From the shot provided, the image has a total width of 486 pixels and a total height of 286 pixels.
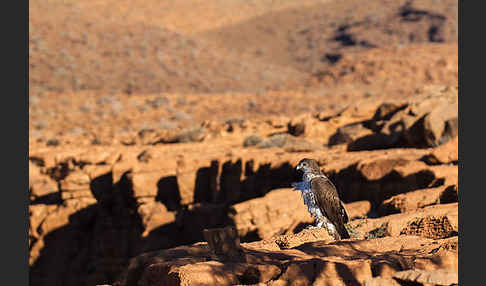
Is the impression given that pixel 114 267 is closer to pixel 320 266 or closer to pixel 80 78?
pixel 320 266

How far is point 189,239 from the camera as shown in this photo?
13.6m

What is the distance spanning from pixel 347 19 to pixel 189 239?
5599 centimetres

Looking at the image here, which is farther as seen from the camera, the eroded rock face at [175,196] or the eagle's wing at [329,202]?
the eroded rock face at [175,196]

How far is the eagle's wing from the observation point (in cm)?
694

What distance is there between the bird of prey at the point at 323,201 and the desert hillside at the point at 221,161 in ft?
0.58

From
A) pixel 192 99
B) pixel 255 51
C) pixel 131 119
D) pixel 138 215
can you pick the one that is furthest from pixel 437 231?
pixel 255 51

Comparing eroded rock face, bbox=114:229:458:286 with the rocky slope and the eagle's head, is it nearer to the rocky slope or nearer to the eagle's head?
the rocky slope

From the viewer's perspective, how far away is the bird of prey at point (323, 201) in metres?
6.96

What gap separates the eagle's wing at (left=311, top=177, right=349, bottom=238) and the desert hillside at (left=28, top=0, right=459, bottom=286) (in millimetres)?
273

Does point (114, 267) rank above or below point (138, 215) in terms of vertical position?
below

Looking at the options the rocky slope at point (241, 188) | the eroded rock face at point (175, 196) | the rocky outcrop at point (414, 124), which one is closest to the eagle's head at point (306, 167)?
the rocky slope at point (241, 188)

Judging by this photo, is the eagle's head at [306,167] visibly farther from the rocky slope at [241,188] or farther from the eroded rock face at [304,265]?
the eroded rock face at [304,265]

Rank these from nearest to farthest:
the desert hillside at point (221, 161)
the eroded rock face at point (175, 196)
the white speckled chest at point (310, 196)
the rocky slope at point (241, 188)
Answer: the desert hillside at point (221, 161), the white speckled chest at point (310, 196), the rocky slope at point (241, 188), the eroded rock face at point (175, 196)

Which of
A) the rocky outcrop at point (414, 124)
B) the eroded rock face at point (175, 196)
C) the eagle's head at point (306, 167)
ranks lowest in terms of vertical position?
the eroded rock face at point (175, 196)
